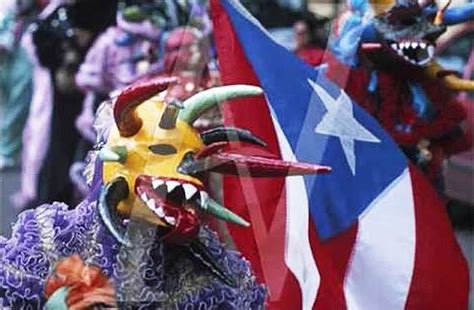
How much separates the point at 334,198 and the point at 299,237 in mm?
305

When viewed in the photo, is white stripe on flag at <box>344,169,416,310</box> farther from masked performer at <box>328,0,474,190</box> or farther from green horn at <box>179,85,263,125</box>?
green horn at <box>179,85,263,125</box>

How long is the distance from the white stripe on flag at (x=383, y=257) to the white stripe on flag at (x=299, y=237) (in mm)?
249

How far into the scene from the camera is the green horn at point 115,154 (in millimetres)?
3701

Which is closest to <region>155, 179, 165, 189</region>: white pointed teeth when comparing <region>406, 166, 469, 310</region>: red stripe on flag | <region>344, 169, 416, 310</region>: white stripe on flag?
<region>344, 169, 416, 310</region>: white stripe on flag

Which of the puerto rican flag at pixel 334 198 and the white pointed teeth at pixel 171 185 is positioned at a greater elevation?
the white pointed teeth at pixel 171 185

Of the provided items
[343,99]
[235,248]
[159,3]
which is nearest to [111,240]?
[235,248]

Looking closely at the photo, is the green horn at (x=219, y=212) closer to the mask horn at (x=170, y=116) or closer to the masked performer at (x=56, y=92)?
the mask horn at (x=170, y=116)

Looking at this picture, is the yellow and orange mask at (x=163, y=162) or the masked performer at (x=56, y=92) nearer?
the yellow and orange mask at (x=163, y=162)

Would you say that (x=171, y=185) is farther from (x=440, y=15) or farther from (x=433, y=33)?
(x=440, y=15)

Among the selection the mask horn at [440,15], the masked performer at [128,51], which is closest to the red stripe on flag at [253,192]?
the mask horn at [440,15]

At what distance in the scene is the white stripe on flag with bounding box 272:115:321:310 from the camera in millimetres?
4660

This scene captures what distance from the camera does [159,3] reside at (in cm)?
882

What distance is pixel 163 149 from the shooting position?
12.2 feet

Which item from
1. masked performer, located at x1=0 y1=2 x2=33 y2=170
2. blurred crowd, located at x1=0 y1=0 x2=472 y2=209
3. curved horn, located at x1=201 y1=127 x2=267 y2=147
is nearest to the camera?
curved horn, located at x1=201 y1=127 x2=267 y2=147
